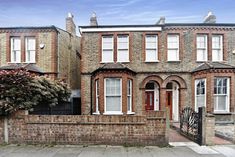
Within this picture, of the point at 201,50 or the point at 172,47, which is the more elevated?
the point at 172,47

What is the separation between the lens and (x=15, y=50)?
17.8 metres

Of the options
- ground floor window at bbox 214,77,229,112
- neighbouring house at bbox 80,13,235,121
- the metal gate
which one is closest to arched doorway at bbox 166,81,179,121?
neighbouring house at bbox 80,13,235,121

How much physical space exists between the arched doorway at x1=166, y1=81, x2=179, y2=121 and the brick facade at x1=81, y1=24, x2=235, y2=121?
85cm

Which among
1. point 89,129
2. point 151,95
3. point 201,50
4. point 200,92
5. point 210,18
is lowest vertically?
point 89,129

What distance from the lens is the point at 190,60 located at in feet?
56.3

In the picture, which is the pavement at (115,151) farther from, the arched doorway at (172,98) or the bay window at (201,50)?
the bay window at (201,50)

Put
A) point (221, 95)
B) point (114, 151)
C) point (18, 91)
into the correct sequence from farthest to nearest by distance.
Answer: point (221, 95), point (18, 91), point (114, 151)

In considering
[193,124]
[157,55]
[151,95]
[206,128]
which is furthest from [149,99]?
[206,128]

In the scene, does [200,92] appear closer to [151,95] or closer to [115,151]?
[151,95]

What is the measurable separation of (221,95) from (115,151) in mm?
10971

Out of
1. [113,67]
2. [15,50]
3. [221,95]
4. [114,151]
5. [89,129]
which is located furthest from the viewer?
[15,50]

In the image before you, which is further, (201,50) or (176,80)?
(201,50)

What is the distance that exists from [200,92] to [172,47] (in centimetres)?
402

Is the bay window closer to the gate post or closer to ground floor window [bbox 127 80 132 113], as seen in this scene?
ground floor window [bbox 127 80 132 113]
